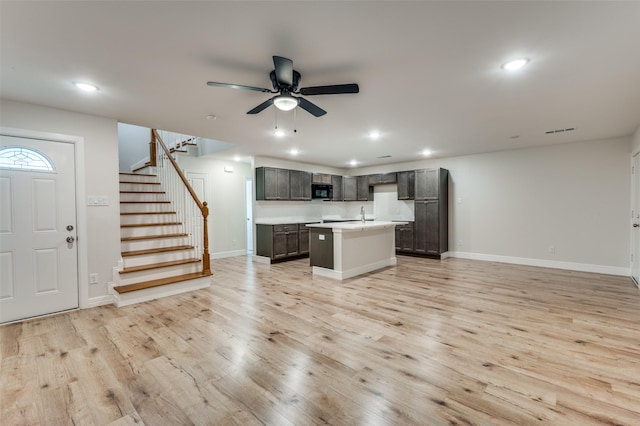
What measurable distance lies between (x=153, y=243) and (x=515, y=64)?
5247 mm

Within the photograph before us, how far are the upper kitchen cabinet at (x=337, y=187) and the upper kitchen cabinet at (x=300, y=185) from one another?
0.96 m

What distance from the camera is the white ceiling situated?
5.83ft

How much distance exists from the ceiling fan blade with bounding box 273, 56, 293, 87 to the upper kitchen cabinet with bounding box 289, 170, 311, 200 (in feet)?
15.8

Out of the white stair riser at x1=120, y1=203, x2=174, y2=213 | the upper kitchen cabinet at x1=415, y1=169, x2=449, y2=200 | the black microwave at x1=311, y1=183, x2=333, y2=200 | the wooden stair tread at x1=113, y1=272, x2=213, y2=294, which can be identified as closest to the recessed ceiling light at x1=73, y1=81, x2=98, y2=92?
the white stair riser at x1=120, y1=203, x2=174, y2=213

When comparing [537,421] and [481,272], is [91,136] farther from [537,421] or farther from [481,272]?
[481,272]

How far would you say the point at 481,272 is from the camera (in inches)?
208

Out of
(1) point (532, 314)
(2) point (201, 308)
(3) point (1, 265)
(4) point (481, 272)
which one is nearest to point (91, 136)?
(3) point (1, 265)

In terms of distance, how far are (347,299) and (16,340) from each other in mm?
3610

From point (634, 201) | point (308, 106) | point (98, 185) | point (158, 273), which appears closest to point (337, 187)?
point (158, 273)

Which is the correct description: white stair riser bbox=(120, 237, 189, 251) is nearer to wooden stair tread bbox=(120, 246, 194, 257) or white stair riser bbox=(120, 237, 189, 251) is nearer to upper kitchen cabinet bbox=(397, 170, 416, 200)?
wooden stair tread bbox=(120, 246, 194, 257)

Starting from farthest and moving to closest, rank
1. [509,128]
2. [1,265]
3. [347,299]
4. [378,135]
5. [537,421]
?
1. [378,135]
2. [509,128]
3. [347,299]
4. [1,265]
5. [537,421]

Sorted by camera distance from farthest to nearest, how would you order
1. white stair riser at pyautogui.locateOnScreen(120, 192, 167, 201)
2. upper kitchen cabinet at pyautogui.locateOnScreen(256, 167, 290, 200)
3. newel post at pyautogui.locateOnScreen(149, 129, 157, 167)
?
upper kitchen cabinet at pyautogui.locateOnScreen(256, 167, 290, 200)
newel post at pyautogui.locateOnScreen(149, 129, 157, 167)
white stair riser at pyautogui.locateOnScreen(120, 192, 167, 201)

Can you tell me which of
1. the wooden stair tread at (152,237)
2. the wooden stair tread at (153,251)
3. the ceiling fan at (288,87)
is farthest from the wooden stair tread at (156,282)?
the ceiling fan at (288,87)

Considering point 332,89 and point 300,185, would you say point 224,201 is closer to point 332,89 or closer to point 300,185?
point 300,185
